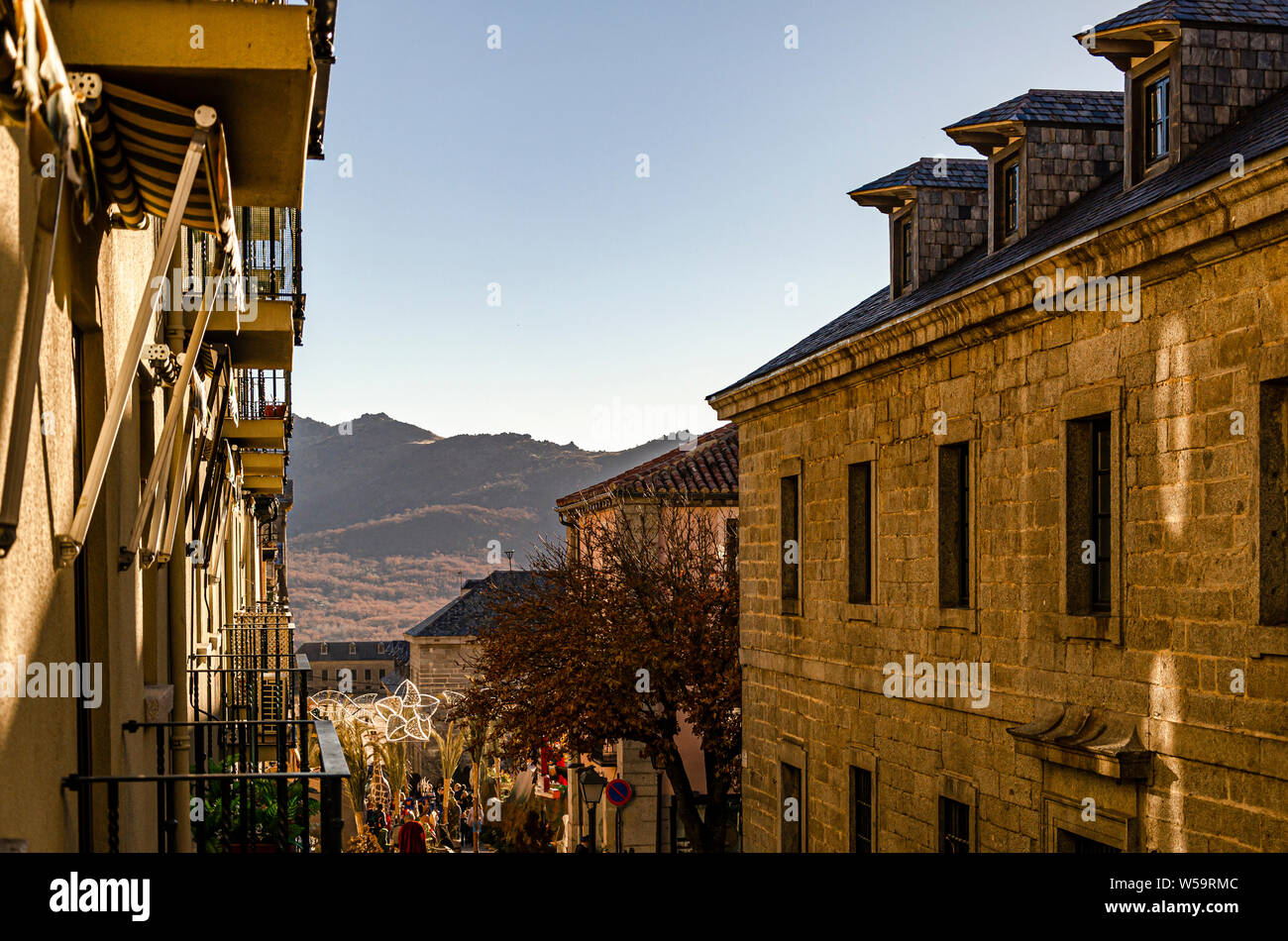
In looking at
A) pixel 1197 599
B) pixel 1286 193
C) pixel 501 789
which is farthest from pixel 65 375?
pixel 501 789

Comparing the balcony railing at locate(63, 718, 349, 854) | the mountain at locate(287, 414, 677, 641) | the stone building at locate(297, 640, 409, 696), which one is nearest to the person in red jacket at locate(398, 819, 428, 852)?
the balcony railing at locate(63, 718, 349, 854)

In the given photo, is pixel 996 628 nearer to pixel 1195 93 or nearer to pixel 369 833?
pixel 1195 93

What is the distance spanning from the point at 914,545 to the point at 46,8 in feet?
39.3

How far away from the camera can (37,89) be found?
161 inches

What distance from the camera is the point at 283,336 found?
1395cm

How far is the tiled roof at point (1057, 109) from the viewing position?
15.2 m

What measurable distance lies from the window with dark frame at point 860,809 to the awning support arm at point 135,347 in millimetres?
12946

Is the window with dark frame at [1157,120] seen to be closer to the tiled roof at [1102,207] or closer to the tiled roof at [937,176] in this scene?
the tiled roof at [1102,207]

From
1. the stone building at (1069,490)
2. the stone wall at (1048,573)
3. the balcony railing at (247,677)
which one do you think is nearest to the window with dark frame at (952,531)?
the stone building at (1069,490)

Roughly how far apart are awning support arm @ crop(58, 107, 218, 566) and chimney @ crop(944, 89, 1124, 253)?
37.7 feet

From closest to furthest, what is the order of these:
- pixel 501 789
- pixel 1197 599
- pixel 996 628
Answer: pixel 1197 599 → pixel 996 628 → pixel 501 789

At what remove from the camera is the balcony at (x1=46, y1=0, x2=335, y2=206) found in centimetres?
507

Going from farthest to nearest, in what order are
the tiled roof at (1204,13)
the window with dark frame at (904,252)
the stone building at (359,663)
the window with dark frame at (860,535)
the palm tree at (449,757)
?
the stone building at (359,663) < the palm tree at (449,757) < the window with dark frame at (904,252) < the window with dark frame at (860,535) < the tiled roof at (1204,13)

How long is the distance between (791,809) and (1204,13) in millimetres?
11398
